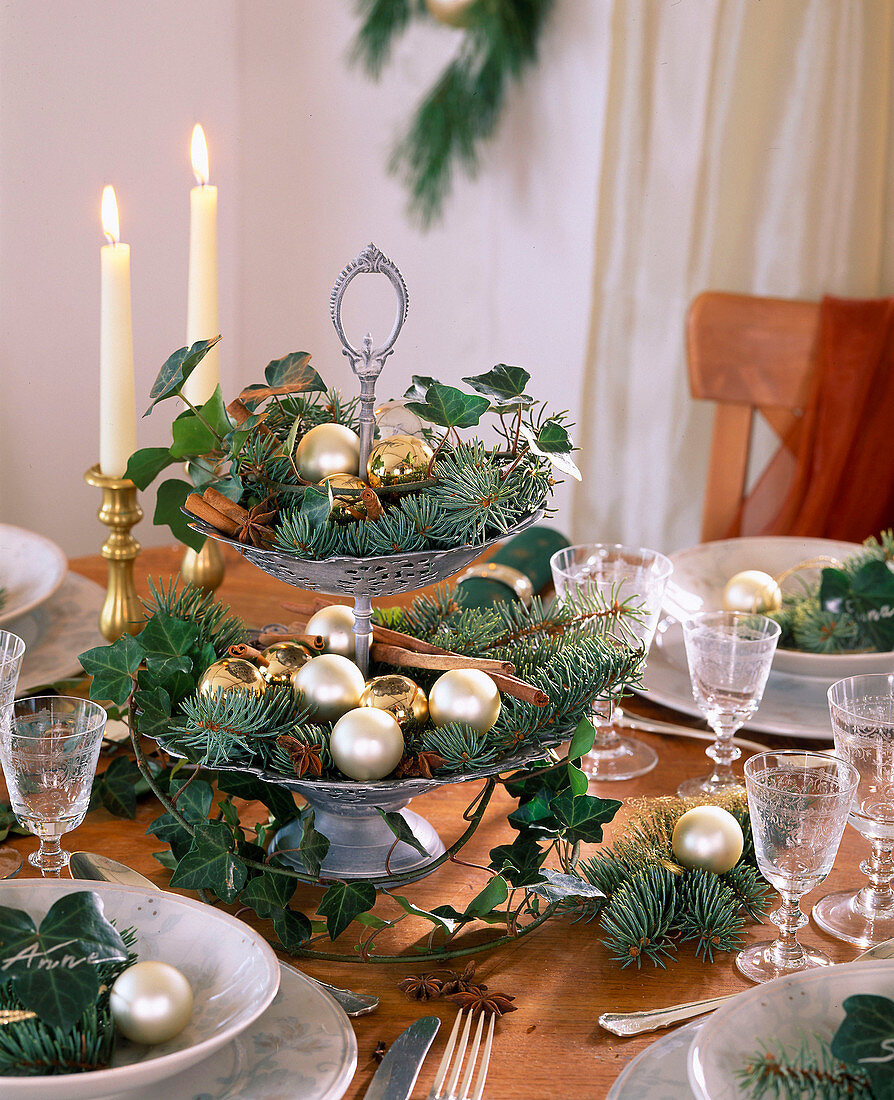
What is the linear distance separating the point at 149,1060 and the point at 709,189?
2.07 m

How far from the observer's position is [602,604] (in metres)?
0.82

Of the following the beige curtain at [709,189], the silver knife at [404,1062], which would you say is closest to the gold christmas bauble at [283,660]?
the silver knife at [404,1062]

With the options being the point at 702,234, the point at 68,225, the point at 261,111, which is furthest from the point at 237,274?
the point at 702,234

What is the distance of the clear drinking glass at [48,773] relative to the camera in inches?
25.8

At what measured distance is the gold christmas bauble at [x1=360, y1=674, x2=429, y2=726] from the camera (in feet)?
2.19

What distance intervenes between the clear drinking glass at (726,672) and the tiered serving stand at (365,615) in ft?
0.75

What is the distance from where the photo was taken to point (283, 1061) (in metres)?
0.52

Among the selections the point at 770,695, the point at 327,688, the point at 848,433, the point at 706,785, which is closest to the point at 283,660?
the point at 327,688

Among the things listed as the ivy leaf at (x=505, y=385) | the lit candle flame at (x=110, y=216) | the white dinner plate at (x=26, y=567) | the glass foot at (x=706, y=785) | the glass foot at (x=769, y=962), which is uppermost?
the lit candle flame at (x=110, y=216)

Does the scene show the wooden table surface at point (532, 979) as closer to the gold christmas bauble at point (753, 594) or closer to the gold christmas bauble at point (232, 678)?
the gold christmas bauble at point (232, 678)

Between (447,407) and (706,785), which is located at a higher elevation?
(447,407)

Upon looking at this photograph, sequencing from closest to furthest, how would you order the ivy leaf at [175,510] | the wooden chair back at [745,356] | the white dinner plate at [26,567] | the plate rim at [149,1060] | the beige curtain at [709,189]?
1. the plate rim at [149,1060]
2. the ivy leaf at [175,510]
3. the white dinner plate at [26,567]
4. the wooden chair back at [745,356]
5. the beige curtain at [709,189]

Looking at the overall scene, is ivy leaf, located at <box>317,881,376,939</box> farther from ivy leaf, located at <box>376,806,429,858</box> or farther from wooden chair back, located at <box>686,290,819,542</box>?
wooden chair back, located at <box>686,290,819,542</box>

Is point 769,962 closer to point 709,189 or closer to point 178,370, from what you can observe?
point 178,370
